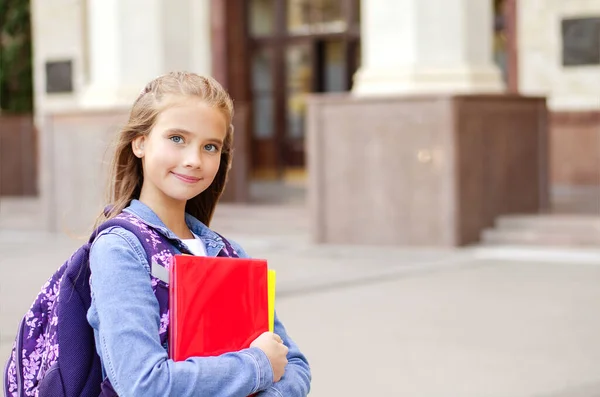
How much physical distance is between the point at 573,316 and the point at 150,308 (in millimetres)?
4537

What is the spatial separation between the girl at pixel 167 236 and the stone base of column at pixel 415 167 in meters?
6.89

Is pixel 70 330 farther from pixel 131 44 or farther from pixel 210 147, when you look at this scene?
pixel 131 44

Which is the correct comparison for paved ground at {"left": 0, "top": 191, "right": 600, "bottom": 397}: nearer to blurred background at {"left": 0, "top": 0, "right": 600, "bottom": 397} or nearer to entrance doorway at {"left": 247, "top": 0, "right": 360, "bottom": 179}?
blurred background at {"left": 0, "top": 0, "right": 600, "bottom": 397}

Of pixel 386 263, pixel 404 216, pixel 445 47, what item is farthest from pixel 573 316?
pixel 445 47

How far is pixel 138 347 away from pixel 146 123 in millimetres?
511

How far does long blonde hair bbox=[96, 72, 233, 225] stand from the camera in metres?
2.28

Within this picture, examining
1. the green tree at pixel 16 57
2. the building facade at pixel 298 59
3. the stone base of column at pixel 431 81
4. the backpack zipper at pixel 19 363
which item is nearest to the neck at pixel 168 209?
the backpack zipper at pixel 19 363

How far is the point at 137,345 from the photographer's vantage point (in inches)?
81.7

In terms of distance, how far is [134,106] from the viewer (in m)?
2.32

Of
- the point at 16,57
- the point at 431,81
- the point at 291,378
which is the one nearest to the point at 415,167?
the point at 431,81

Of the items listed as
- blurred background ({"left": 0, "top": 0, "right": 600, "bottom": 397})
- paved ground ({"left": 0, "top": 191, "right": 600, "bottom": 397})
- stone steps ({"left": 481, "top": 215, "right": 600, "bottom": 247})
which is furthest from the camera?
stone steps ({"left": 481, "top": 215, "right": 600, "bottom": 247})

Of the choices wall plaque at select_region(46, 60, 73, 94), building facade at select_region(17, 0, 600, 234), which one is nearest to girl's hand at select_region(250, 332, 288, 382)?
building facade at select_region(17, 0, 600, 234)

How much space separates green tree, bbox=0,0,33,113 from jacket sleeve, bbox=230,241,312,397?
64.1 ft

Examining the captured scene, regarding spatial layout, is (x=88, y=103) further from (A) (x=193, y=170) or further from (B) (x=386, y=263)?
(A) (x=193, y=170)
